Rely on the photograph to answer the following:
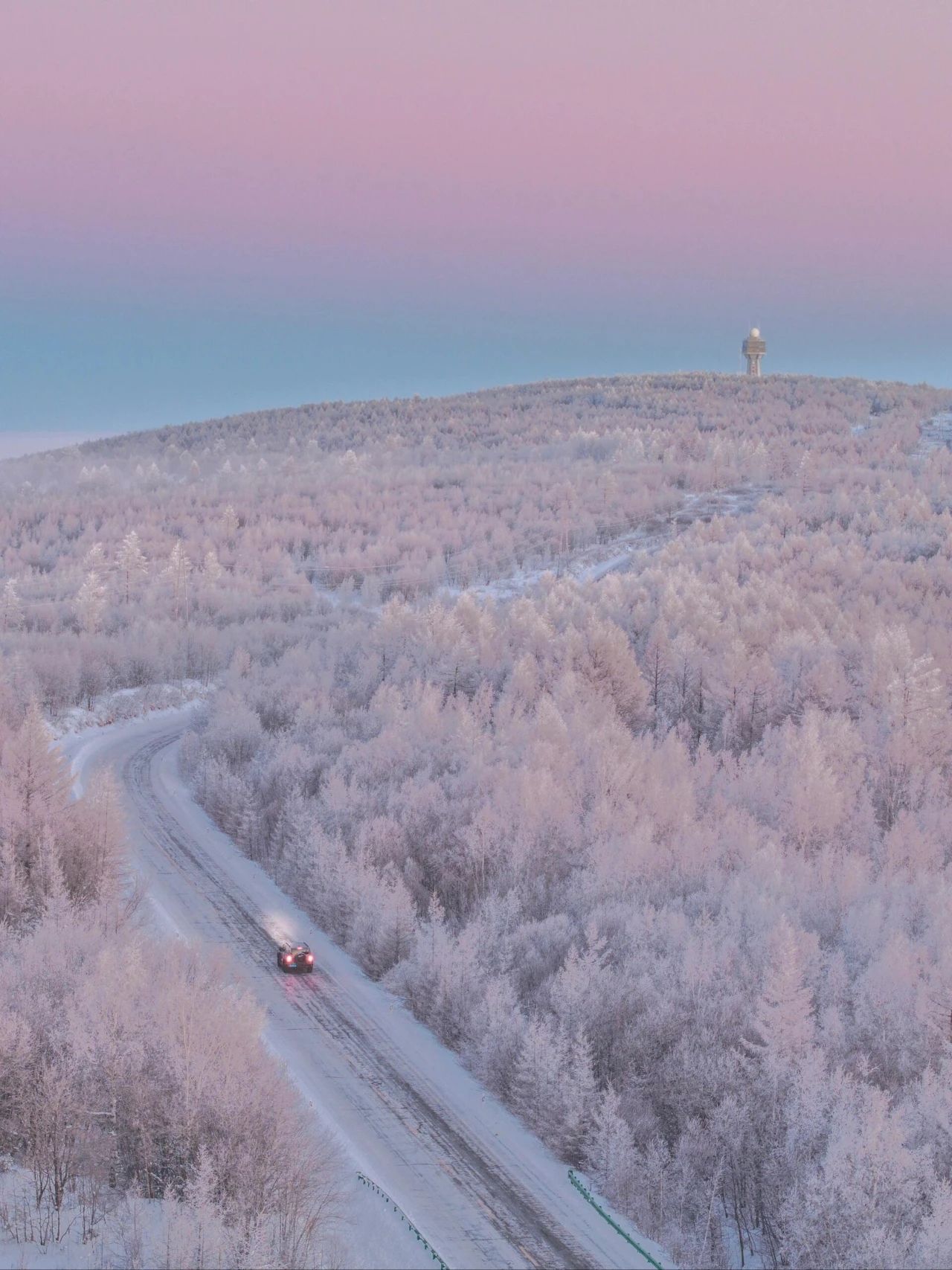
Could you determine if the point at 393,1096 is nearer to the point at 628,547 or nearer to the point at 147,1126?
the point at 147,1126

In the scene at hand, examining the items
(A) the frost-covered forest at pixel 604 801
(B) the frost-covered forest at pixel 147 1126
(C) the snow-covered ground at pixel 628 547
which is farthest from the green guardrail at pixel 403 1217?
(C) the snow-covered ground at pixel 628 547

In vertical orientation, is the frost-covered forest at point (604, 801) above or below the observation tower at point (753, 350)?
below

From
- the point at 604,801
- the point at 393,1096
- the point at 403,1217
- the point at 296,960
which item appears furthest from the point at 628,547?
the point at 403,1217

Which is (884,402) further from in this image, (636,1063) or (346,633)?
(636,1063)

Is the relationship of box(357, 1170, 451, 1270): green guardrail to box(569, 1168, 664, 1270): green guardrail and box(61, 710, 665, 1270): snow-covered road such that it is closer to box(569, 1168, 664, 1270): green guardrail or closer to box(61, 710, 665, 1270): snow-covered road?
box(61, 710, 665, 1270): snow-covered road

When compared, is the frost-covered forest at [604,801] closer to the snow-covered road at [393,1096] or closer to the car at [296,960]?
the snow-covered road at [393,1096]

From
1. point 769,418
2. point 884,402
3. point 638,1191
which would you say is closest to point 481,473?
point 769,418
